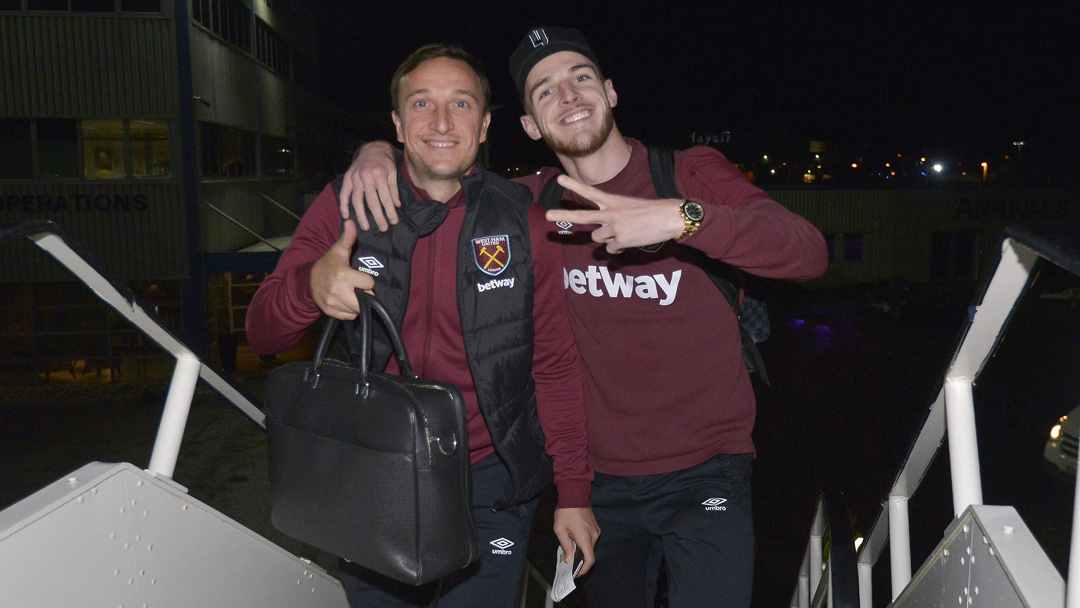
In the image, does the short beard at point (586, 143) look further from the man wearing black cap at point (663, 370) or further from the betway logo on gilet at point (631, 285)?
the betway logo on gilet at point (631, 285)

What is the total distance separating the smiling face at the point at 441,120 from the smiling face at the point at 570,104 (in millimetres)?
385

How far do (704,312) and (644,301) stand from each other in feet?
0.69

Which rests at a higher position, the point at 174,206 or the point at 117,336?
the point at 174,206

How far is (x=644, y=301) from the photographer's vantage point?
255cm

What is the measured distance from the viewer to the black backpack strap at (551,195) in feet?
8.67

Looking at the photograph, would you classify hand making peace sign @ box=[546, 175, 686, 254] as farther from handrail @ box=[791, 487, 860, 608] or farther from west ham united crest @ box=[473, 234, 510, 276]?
handrail @ box=[791, 487, 860, 608]

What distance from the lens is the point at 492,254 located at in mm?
2219

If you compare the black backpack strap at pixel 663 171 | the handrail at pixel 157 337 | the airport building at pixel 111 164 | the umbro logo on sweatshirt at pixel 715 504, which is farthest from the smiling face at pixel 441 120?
the airport building at pixel 111 164

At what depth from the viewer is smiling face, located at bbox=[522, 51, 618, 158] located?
2.60 metres

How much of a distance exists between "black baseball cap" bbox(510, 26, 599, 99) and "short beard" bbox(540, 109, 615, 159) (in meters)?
0.24

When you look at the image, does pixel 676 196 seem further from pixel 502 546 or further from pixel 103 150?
pixel 103 150

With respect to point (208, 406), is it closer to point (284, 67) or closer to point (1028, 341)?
point (284, 67)

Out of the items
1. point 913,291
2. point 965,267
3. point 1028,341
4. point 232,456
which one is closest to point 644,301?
point 232,456

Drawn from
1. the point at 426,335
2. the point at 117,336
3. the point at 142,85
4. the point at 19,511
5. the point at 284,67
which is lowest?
the point at 117,336
